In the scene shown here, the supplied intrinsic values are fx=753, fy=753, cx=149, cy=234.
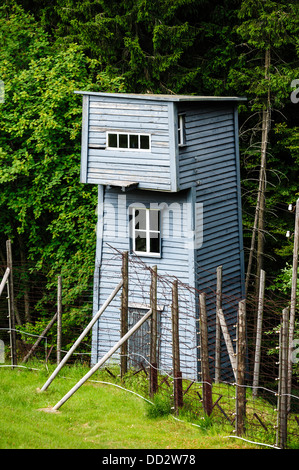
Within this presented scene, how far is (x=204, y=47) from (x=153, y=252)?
40.0 ft

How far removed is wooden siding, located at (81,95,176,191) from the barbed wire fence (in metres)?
2.45

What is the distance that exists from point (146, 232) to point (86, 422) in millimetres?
8051

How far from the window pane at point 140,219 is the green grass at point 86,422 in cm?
531

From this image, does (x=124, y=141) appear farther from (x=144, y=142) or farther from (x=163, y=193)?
(x=163, y=193)

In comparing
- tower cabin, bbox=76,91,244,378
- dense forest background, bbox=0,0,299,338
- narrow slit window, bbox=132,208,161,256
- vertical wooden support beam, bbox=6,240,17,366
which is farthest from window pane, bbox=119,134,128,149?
vertical wooden support beam, bbox=6,240,17,366

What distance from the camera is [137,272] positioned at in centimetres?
2284

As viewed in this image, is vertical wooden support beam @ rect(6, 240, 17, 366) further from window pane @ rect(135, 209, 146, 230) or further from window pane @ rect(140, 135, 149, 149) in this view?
window pane @ rect(140, 135, 149, 149)

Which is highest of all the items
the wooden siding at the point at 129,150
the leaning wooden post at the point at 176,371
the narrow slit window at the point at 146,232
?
the wooden siding at the point at 129,150

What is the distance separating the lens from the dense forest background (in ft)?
86.1

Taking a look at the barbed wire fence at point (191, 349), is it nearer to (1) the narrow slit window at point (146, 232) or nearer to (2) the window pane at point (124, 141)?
(1) the narrow slit window at point (146, 232)

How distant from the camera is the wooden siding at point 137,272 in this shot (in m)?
22.2

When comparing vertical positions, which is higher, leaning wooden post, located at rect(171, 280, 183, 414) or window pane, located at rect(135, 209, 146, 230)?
window pane, located at rect(135, 209, 146, 230)

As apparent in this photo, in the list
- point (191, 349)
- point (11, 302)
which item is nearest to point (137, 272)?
point (191, 349)

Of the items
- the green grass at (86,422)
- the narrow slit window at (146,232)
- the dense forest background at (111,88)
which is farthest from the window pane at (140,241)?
the green grass at (86,422)
